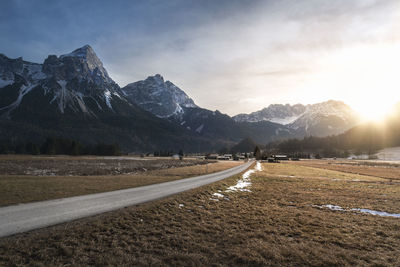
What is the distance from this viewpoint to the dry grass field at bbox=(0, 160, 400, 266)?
8.99 metres

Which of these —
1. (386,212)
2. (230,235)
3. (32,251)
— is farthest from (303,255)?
(386,212)

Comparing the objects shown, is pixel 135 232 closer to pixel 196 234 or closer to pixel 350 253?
pixel 196 234

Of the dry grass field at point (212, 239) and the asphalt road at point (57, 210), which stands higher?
the asphalt road at point (57, 210)

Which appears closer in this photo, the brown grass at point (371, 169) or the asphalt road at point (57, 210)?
the asphalt road at point (57, 210)

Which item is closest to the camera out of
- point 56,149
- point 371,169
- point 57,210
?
point 57,210

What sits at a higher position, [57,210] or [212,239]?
[57,210]

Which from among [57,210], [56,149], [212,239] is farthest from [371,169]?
[56,149]

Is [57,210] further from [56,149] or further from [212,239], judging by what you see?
[56,149]

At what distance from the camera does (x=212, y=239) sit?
11.1 meters

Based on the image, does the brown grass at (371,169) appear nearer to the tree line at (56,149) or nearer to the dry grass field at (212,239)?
the dry grass field at (212,239)

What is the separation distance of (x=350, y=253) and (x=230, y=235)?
5238mm

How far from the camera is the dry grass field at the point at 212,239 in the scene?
354 inches

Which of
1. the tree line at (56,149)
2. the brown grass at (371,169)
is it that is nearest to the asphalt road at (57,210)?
the brown grass at (371,169)

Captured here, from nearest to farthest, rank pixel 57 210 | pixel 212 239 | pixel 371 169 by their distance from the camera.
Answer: pixel 212 239 < pixel 57 210 < pixel 371 169
